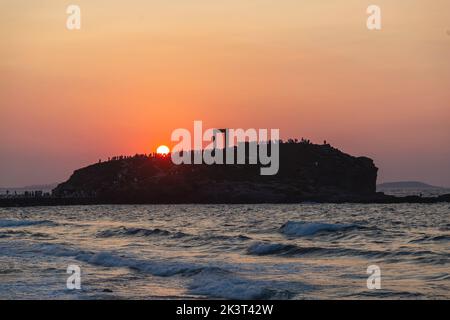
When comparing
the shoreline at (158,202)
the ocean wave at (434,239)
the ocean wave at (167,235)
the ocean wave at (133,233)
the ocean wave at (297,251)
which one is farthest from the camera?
the shoreline at (158,202)

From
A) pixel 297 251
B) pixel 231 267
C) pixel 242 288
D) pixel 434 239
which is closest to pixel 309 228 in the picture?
pixel 434 239

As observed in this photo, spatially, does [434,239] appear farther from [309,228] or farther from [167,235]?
[167,235]

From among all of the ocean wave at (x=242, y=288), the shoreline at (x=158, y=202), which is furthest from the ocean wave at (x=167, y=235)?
the shoreline at (x=158, y=202)

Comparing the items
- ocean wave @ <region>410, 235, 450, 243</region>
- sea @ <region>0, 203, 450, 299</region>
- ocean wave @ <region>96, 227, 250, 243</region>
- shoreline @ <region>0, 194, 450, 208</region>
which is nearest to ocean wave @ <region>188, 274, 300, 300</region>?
sea @ <region>0, 203, 450, 299</region>

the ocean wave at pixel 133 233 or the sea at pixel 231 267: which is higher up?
the sea at pixel 231 267

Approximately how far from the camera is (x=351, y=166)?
197500 millimetres

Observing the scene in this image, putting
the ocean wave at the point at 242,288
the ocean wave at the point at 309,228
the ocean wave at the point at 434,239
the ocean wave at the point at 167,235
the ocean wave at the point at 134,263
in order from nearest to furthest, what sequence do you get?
the ocean wave at the point at 242,288, the ocean wave at the point at 134,263, the ocean wave at the point at 434,239, the ocean wave at the point at 167,235, the ocean wave at the point at 309,228

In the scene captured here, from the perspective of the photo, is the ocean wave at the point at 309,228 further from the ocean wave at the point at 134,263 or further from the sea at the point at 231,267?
the ocean wave at the point at 134,263

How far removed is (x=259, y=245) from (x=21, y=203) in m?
126
